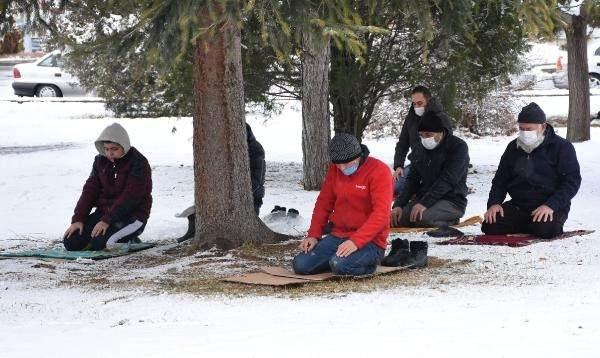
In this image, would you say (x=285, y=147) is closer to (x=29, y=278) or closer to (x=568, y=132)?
(x=568, y=132)

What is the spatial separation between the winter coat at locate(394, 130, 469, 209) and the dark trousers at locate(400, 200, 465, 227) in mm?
42

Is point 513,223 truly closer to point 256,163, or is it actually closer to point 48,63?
point 256,163

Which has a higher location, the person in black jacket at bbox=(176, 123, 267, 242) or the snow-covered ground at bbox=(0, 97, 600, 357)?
the person in black jacket at bbox=(176, 123, 267, 242)

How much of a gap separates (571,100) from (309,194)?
23.1ft

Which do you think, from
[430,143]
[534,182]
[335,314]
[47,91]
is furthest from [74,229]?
[47,91]

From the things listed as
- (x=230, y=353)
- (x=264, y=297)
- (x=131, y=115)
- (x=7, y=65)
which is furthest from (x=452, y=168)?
(x=7, y=65)

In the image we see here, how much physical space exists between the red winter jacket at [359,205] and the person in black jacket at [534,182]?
6.57 ft

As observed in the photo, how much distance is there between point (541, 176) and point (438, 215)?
1.28 m

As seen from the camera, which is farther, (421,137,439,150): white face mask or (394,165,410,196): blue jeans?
(394,165,410,196): blue jeans

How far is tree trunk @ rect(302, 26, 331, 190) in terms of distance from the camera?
44.9 ft

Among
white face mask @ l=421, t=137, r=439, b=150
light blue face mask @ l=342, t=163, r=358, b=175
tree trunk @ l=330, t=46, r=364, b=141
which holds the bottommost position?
light blue face mask @ l=342, t=163, r=358, b=175

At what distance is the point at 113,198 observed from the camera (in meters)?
10.4

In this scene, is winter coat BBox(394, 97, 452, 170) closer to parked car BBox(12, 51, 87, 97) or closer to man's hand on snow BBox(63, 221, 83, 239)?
man's hand on snow BBox(63, 221, 83, 239)

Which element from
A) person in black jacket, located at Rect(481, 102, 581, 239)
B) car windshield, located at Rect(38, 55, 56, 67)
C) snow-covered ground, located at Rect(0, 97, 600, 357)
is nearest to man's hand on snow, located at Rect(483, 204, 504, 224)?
person in black jacket, located at Rect(481, 102, 581, 239)
